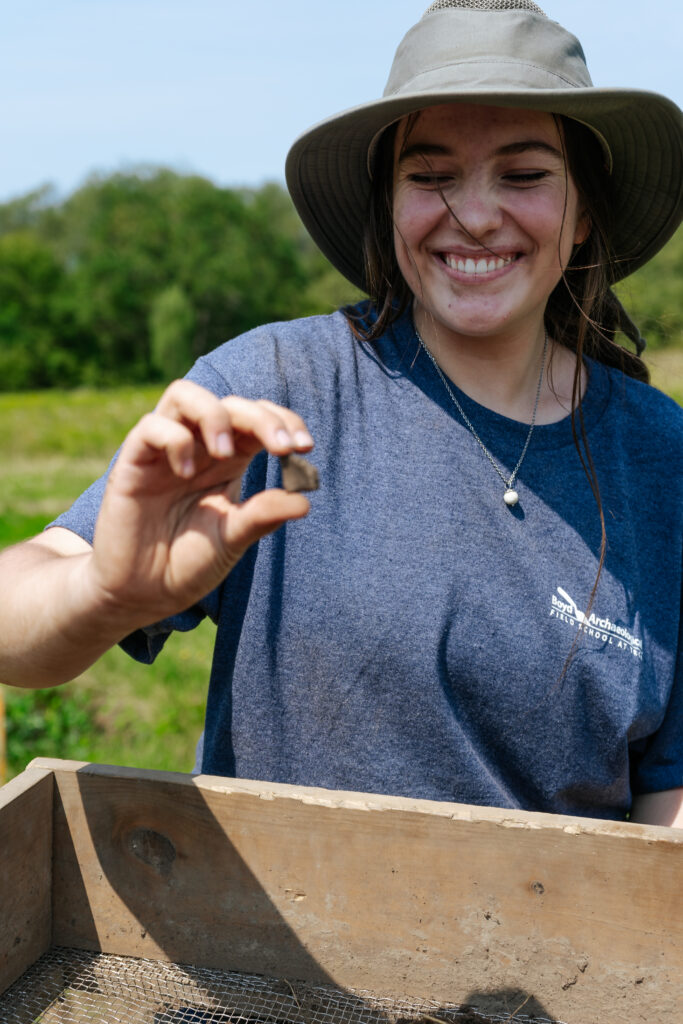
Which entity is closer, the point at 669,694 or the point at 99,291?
the point at 669,694

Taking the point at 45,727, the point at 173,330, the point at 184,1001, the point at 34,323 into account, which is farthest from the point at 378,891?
the point at 34,323

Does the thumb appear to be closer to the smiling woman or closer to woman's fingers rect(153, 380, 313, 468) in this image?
woman's fingers rect(153, 380, 313, 468)

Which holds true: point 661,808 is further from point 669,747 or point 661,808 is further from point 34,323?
point 34,323

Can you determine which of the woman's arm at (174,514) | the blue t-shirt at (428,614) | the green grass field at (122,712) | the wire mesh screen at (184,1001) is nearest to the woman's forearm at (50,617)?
the woman's arm at (174,514)

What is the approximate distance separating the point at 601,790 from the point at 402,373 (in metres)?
0.85

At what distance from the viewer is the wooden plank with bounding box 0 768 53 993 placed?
4.61 feet

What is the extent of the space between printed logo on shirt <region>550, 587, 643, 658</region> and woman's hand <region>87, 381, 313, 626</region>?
779mm

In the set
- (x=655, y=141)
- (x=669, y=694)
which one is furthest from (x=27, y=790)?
(x=655, y=141)

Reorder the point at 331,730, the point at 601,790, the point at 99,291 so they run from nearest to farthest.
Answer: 1. the point at 331,730
2. the point at 601,790
3. the point at 99,291

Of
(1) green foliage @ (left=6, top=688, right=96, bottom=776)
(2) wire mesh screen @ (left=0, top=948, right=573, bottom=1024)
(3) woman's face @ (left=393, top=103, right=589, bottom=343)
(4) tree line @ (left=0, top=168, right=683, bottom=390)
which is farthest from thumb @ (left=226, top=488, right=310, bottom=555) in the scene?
(4) tree line @ (left=0, top=168, right=683, bottom=390)

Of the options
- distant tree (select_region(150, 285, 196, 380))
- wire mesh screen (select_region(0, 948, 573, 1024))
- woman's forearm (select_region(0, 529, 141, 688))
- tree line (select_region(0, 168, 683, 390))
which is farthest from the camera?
tree line (select_region(0, 168, 683, 390))

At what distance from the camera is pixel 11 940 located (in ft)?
4.66

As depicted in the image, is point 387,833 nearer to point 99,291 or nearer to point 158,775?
point 158,775

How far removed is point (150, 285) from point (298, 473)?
61664mm
